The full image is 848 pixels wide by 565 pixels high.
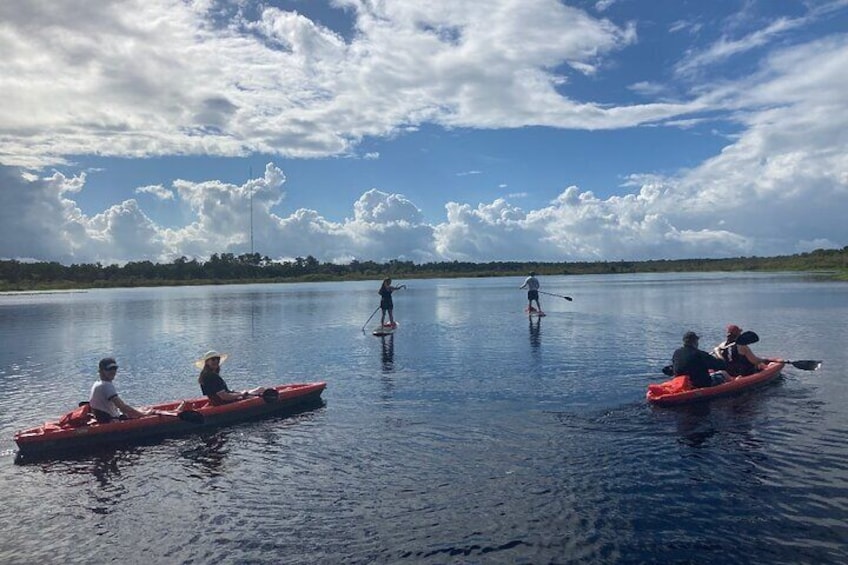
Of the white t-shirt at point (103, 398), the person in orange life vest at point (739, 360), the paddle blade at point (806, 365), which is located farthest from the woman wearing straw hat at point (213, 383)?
the paddle blade at point (806, 365)

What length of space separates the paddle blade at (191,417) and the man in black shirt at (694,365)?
12.2 metres

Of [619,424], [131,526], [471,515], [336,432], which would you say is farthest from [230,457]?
[619,424]

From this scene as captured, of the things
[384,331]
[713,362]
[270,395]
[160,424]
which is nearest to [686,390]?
[713,362]

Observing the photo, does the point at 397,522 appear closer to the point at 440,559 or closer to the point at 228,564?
the point at 440,559

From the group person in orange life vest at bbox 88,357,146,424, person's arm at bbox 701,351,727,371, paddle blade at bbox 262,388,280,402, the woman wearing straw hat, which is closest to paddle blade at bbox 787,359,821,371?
person's arm at bbox 701,351,727,371

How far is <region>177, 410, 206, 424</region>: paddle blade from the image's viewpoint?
1534 centimetres

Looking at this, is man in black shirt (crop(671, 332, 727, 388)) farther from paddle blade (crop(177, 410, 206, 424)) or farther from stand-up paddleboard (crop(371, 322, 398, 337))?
stand-up paddleboard (crop(371, 322, 398, 337))

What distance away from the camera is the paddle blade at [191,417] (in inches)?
604

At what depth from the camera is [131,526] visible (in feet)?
33.6

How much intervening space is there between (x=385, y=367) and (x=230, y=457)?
413 inches

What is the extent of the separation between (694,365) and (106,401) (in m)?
14.5

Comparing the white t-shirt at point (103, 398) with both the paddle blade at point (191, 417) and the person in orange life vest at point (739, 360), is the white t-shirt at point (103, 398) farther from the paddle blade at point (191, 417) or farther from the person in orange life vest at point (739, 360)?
the person in orange life vest at point (739, 360)

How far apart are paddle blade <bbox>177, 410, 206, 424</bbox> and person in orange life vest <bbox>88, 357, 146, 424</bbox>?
0.96 meters

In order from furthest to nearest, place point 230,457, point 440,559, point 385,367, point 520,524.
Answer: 1. point 385,367
2. point 230,457
3. point 520,524
4. point 440,559
